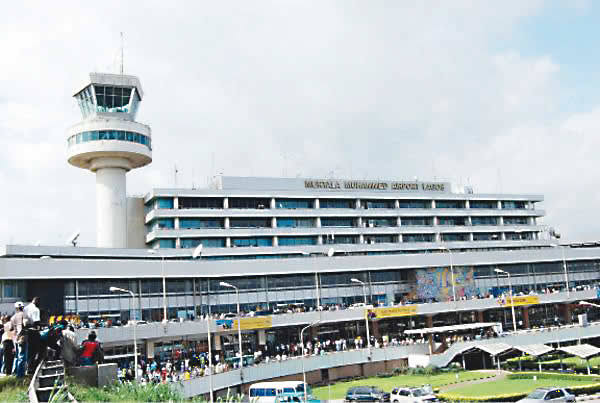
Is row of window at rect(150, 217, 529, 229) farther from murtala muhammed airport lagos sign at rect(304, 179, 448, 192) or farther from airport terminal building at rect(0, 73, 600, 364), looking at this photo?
murtala muhammed airport lagos sign at rect(304, 179, 448, 192)

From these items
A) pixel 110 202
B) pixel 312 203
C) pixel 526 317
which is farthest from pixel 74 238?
pixel 526 317

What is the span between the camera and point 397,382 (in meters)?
58.3

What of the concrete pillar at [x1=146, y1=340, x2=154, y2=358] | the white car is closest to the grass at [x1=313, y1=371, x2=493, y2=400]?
the white car

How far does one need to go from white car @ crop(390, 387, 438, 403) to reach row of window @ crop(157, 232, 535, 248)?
3831 centimetres

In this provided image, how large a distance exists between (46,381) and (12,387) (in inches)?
50.0

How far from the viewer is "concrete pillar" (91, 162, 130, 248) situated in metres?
74.4

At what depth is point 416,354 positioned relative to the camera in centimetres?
6644

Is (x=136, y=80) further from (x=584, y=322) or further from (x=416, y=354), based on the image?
(x=584, y=322)

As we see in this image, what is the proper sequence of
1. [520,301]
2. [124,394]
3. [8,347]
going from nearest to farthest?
[124,394]
[8,347]
[520,301]

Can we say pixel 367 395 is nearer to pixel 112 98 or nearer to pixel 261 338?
pixel 261 338

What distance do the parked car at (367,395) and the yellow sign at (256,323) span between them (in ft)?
63.4

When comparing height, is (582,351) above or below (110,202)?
below

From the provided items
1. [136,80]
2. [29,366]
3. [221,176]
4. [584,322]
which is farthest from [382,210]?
[29,366]

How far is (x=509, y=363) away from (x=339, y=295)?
24081 millimetres
